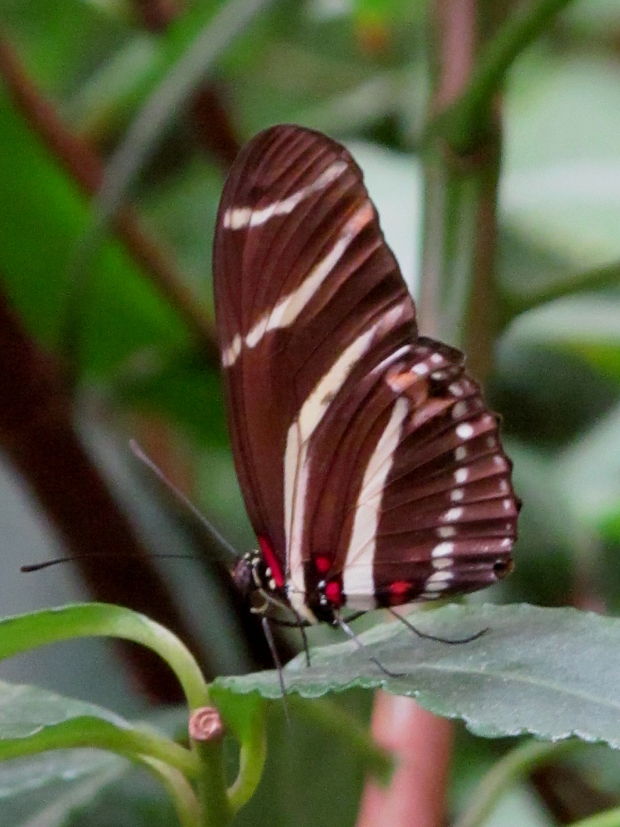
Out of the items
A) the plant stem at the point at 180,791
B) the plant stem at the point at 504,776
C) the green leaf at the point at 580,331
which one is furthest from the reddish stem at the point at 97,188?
the plant stem at the point at 180,791

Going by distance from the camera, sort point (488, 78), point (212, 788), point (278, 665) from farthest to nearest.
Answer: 1. point (488, 78)
2. point (278, 665)
3. point (212, 788)

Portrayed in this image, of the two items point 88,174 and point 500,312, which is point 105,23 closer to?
point 88,174

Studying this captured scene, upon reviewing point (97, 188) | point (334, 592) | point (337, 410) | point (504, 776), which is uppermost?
point (97, 188)

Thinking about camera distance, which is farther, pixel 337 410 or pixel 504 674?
pixel 337 410

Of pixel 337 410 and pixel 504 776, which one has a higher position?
pixel 337 410

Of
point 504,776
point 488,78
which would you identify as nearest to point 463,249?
point 488,78

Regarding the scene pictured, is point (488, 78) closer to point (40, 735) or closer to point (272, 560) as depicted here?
point (272, 560)

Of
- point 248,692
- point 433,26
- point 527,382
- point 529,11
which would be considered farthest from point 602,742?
point 527,382
